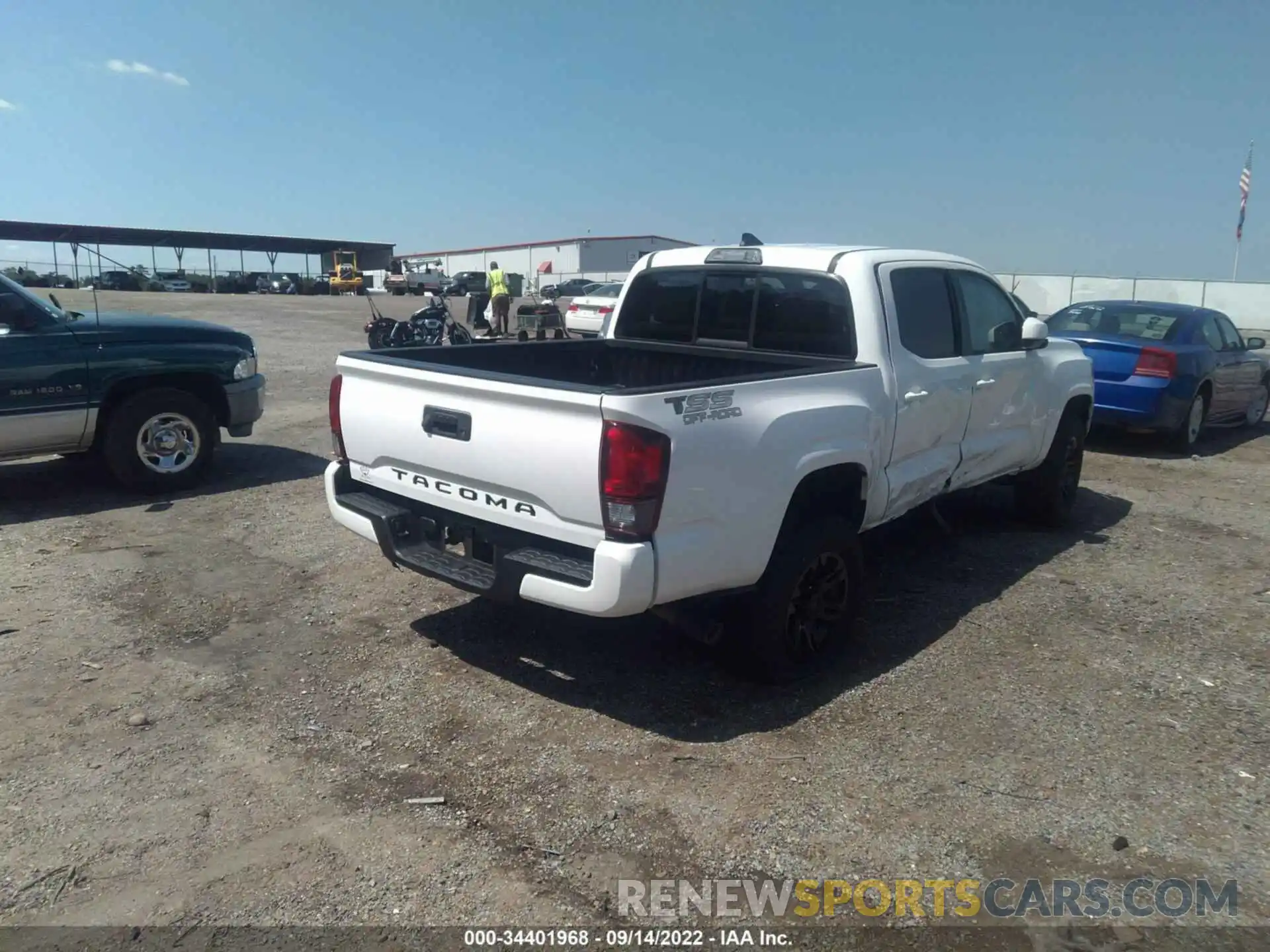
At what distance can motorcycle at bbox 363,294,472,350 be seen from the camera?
18.0 m

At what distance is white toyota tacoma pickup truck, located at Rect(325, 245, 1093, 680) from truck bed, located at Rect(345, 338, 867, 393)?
0.01 metres

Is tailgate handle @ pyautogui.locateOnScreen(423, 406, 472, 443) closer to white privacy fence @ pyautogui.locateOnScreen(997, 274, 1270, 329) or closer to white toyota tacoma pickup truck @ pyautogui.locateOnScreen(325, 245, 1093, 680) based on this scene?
white toyota tacoma pickup truck @ pyautogui.locateOnScreen(325, 245, 1093, 680)

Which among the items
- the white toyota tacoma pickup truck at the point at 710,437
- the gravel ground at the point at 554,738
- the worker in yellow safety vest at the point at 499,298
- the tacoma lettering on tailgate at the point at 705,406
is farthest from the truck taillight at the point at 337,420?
the worker in yellow safety vest at the point at 499,298

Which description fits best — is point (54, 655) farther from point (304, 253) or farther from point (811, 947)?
point (304, 253)

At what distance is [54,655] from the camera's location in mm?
4695

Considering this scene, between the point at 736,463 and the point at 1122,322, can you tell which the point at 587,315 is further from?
the point at 736,463

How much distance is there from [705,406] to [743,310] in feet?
6.06

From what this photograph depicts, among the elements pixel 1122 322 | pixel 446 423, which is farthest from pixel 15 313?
pixel 1122 322

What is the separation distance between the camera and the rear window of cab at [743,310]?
4.99 metres

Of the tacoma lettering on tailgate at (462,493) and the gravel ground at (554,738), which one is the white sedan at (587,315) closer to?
the gravel ground at (554,738)

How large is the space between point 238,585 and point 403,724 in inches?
86.4

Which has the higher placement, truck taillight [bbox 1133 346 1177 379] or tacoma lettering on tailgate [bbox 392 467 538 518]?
truck taillight [bbox 1133 346 1177 379]

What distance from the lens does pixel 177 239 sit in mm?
67562

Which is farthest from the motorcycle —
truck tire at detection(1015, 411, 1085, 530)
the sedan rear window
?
truck tire at detection(1015, 411, 1085, 530)
